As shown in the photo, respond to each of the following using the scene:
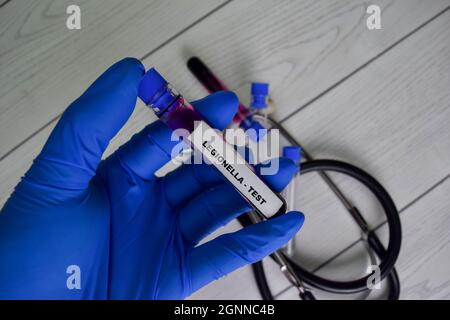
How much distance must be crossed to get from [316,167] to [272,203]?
199mm

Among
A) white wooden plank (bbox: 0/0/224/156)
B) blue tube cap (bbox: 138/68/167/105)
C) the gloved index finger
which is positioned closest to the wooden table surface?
white wooden plank (bbox: 0/0/224/156)

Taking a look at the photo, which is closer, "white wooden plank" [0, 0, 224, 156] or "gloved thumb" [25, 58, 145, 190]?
"gloved thumb" [25, 58, 145, 190]

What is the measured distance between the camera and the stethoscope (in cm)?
80

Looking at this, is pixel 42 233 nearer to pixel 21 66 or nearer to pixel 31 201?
pixel 31 201

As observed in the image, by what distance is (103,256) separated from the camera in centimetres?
71

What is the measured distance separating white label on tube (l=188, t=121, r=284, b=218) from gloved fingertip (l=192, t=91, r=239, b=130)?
6 cm

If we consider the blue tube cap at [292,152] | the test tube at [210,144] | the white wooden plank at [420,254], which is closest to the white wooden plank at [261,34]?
the blue tube cap at [292,152]

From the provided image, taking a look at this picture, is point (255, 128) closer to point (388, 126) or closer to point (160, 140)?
point (160, 140)

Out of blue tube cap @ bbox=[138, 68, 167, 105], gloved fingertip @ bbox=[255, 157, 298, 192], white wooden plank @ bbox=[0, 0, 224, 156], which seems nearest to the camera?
blue tube cap @ bbox=[138, 68, 167, 105]

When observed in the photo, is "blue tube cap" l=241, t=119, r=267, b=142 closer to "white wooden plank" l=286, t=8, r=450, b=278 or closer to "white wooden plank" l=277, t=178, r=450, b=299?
"white wooden plank" l=286, t=8, r=450, b=278

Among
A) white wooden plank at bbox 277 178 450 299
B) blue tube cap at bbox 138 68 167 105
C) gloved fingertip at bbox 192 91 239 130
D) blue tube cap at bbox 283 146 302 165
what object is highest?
blue tube cap at bbox 138 68 167 105

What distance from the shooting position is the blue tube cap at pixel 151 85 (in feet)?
1.96
